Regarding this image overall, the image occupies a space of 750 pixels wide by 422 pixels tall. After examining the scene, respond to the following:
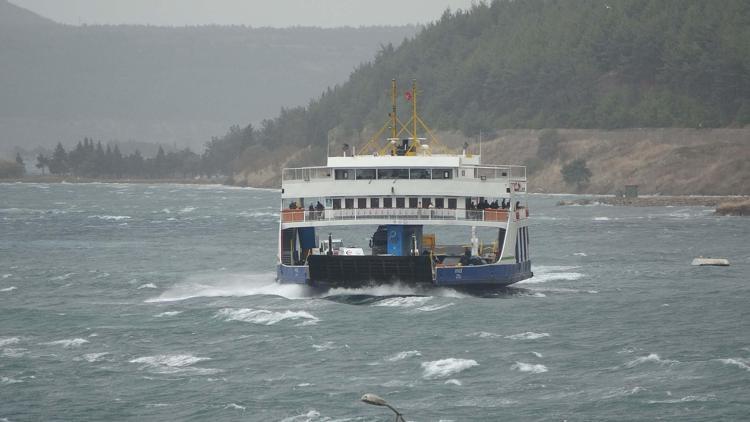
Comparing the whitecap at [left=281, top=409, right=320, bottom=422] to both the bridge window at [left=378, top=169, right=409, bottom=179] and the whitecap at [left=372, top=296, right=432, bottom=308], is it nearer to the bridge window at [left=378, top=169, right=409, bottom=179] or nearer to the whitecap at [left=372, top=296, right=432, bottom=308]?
the whitecap at [left=372, top=296, right=432, bottom=308]

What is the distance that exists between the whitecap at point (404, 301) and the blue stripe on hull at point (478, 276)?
44.9 inches

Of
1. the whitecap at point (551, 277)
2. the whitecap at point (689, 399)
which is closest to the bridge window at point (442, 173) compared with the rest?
the whitecap at point (551, 277)

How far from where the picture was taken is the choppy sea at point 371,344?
4388 centimetres

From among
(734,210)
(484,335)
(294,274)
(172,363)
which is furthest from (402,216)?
(734,210)

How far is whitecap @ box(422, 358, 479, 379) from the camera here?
4784cm

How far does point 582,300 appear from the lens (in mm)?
65938

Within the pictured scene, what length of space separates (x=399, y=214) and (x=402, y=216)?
0.64 feet

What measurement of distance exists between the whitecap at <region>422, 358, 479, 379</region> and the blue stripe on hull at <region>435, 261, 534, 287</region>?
1503cm

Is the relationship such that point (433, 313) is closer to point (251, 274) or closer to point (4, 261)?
point (251, 274)

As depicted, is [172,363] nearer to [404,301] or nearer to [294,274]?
[404,301]

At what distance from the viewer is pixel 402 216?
218 feet

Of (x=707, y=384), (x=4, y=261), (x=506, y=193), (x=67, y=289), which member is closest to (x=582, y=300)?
(x=506, y=193)

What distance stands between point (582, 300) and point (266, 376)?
70.2ft

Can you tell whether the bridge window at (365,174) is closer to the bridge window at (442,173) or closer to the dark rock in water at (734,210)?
the bridge window at (442,173)
